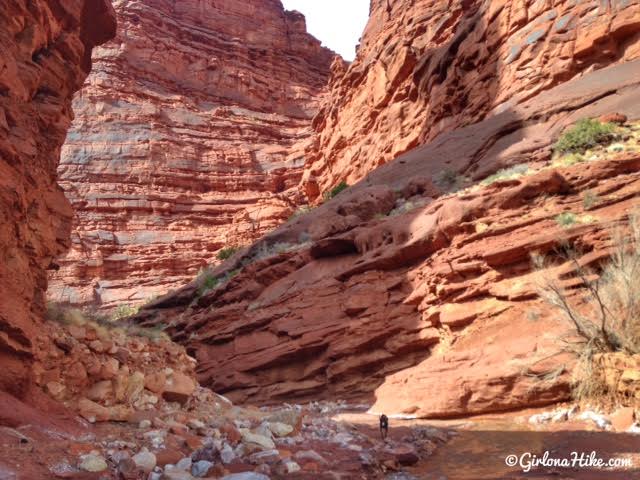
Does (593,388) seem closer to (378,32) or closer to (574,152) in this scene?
(574,152)

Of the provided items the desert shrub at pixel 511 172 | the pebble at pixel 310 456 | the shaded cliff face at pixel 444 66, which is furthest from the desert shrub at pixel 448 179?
the pebble at pixel 310 456

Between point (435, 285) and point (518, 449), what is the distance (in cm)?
586

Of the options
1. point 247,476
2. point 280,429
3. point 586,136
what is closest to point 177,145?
point 586,136

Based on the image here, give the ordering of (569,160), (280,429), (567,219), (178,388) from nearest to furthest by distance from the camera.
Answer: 1. (280,429)
2. (178,388)
3. (567,219)
4. (569,160)

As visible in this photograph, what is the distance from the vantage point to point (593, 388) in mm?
7883

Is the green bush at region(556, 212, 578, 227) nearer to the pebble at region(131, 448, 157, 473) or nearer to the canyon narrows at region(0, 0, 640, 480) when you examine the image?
the canyon narrows at region(0, 0, 640, 480)

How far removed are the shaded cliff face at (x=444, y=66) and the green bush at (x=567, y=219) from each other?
10274mm

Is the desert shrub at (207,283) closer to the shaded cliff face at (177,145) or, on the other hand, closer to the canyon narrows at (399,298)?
the canyon narrows at (399,298)

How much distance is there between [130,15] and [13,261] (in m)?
54.2

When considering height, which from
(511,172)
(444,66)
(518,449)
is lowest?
(518,449)

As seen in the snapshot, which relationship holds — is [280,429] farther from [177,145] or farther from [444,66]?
[177,145]

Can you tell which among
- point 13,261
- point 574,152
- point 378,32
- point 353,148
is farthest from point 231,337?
point 378,32

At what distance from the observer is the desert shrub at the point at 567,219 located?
1063cm

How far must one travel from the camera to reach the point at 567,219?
35.1 ft
